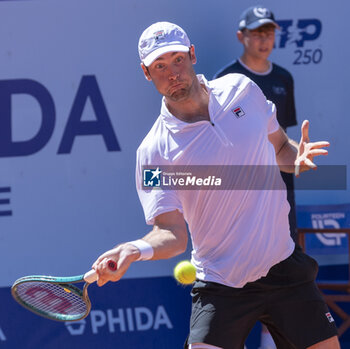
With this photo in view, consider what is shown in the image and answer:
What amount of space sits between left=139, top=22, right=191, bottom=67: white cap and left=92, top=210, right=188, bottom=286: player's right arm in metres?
0.71

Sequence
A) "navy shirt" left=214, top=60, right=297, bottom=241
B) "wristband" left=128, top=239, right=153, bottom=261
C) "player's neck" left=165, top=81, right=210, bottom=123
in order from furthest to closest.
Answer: "navy shirt" left=214, top=60, right=297, bottom=241
"player's neck" left=165, top=81, right=210, bottom=123
"wristband" left=128, top=239, right=153, bottom=261

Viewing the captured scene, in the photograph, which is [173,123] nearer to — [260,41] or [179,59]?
[179,59]

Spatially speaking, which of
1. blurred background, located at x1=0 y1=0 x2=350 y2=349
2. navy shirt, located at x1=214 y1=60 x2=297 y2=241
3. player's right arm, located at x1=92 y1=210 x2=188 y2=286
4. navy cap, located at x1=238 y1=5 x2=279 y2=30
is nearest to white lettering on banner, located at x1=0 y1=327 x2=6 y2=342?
blurred background, located at x1=0 y1=0 x2=350 y2=349

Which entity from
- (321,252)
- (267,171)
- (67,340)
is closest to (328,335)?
(267,171)

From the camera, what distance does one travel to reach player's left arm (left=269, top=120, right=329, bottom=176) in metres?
3.46

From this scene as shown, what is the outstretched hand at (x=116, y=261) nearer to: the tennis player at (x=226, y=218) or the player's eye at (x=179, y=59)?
the tennis player at (x=226, y=218)

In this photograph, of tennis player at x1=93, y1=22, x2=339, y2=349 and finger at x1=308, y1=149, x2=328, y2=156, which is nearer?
finger at x1=308, y1=149, x2=328, y2=156

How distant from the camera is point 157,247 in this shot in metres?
3.21

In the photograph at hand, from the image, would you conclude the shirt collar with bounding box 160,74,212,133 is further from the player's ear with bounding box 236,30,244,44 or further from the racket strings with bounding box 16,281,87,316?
the player's ear with bounding box 236,30,244,44

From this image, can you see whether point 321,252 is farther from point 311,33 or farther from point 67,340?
point 67,340

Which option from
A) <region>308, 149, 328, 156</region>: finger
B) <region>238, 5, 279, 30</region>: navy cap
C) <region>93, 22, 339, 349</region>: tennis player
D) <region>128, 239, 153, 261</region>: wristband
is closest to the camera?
<region>128, 239, 153, 261</region>: wristband

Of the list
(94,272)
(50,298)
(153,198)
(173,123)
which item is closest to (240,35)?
(173,123)

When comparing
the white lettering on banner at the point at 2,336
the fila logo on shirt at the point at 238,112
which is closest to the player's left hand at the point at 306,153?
the fila logo on shirt at the point at 238,112


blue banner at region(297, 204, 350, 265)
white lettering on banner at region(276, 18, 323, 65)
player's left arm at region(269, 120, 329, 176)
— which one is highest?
white lettering on banner at region(276, 18, 323, 65)
